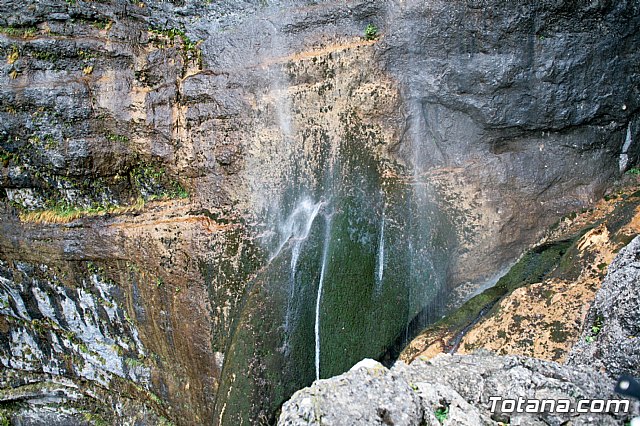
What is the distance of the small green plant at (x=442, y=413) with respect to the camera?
404 centimetres

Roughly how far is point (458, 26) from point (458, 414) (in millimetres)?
5272

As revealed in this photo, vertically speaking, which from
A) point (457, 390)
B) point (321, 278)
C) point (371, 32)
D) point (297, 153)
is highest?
point (371, 32)

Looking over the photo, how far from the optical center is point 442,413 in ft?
13.4

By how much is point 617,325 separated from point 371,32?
4.59 m

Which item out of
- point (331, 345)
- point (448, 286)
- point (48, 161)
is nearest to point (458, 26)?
point (448, 286)

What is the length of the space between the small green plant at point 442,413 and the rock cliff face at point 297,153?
465cm

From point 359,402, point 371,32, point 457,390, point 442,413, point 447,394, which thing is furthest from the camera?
point 371,32

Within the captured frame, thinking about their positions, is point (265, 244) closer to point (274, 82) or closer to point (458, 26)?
point (274, 82)

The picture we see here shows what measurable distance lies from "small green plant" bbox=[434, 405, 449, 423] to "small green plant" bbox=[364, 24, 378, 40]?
5.23 m

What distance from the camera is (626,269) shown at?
534 centimetres

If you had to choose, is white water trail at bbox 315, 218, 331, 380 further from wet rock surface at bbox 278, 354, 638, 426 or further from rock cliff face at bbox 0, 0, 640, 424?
wet rock surface at bbox 278, 354, 638, 426

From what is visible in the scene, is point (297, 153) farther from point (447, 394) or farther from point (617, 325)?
point (447, 394)

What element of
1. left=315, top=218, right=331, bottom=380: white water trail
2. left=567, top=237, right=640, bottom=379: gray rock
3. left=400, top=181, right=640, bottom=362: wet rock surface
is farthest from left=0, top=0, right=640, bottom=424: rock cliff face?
left=567, top=237, right=640, bottom=379: gray rock

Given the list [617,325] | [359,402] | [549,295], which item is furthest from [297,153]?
[359,402]
